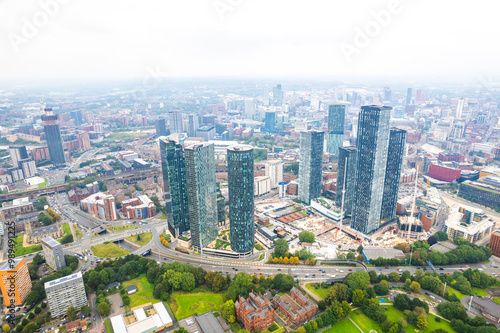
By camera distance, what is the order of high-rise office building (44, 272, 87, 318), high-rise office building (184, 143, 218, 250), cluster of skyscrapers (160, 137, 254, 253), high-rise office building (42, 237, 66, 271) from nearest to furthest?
1. high-rise office building (44, 272, 87, 318)
2. high-rise office building (42, 237, 66, 271)
3. cluster of skyscrapers (160, 137, 254, 253)
4. high-rise office building (184, 143, 218, 250)

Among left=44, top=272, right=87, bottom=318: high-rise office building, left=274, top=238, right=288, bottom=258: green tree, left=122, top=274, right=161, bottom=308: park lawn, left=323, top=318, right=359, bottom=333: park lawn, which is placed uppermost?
left=44, top=272, right=87, bottom=318: high-rise office building

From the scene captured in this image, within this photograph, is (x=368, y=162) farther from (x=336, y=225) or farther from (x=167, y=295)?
(x=167, y=295)

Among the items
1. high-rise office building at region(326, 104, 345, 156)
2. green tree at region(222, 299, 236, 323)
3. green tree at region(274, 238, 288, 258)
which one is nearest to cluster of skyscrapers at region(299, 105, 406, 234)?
green tree at region(274, 238, 288, 258)

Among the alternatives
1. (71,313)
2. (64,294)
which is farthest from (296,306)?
(64,294)

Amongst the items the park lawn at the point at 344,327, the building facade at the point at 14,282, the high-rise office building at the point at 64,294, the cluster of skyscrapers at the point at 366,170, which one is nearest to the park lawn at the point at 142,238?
the high-rise office building at the point at 64,294

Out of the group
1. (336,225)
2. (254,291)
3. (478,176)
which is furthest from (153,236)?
(478,176)

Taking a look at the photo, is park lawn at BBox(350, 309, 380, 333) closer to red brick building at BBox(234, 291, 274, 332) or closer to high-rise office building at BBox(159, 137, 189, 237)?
red brick building at BBox(234, 291, 274, 332)

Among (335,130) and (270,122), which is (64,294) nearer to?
(335,130)
